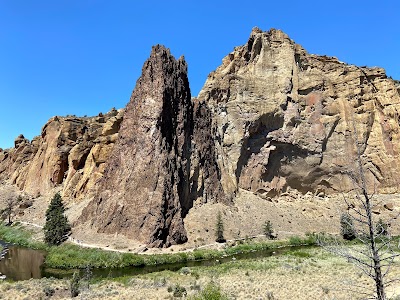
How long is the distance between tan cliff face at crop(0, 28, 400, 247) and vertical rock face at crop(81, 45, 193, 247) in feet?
0.91

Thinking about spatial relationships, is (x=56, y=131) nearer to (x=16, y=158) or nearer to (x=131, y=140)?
(x=16, y=158)

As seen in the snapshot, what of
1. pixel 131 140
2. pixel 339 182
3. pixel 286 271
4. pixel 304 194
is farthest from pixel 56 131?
pixel 286 271

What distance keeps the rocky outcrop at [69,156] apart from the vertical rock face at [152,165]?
12.4m

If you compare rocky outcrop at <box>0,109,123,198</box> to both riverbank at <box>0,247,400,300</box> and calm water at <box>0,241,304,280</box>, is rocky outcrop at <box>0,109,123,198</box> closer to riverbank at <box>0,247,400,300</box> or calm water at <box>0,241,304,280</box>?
calm water at <box>0,241,304,280</box>

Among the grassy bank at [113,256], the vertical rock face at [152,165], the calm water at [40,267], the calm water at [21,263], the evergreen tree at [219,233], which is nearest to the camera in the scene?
the calm water at [21,263]

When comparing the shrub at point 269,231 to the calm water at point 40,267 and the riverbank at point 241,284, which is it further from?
the riverbank at point 241,284

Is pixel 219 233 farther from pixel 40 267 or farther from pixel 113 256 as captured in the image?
pixel 40 267

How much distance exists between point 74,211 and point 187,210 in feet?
76.4

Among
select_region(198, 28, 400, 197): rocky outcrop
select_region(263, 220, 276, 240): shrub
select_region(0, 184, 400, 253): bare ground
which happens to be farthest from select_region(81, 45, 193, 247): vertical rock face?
select_region(263, 220, 276, 240): shrub

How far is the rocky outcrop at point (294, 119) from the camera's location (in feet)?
271

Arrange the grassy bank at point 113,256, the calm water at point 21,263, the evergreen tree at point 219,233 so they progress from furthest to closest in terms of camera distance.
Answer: the evergreen tree at point 219,233
the grassy bank at point 113,256
the calm water at point 21,263

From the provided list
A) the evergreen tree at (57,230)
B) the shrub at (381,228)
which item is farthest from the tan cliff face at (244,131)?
the shrub at (381,228)

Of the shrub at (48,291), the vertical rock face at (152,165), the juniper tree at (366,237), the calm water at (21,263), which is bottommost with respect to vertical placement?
the shrub at (48,291)

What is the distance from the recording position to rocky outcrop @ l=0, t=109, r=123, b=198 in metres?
77.8
